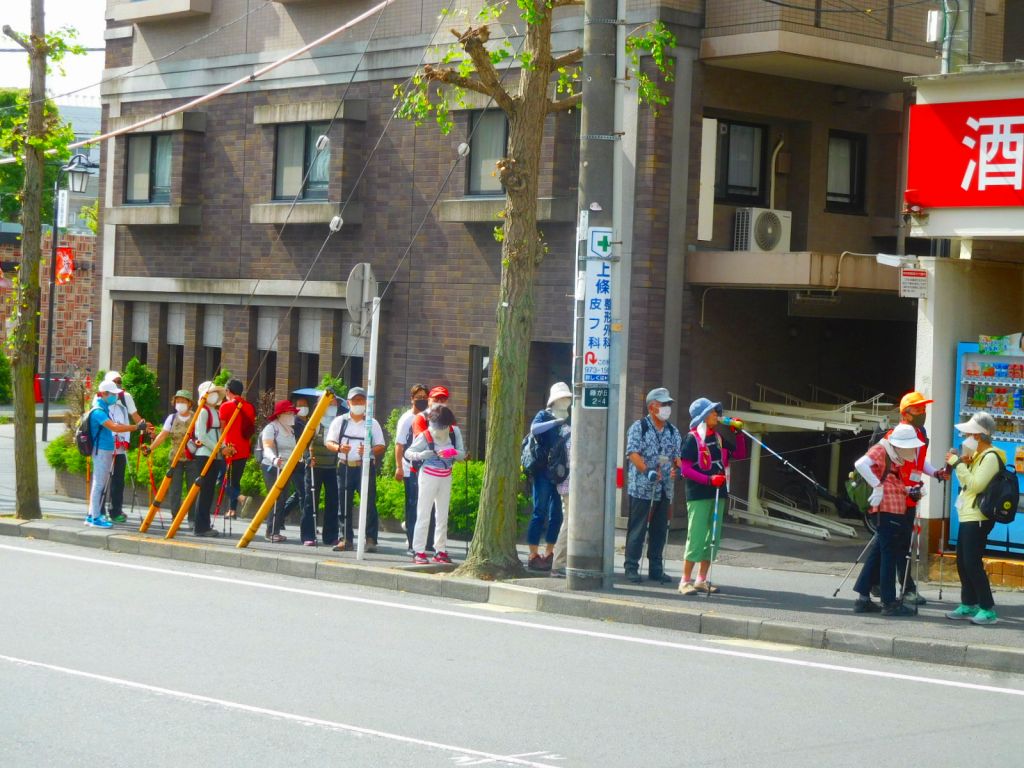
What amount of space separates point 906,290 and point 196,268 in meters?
12.5

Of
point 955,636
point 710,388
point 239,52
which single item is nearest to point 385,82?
point 239,52

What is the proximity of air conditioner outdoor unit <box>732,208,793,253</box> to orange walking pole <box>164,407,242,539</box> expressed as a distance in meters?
6.34

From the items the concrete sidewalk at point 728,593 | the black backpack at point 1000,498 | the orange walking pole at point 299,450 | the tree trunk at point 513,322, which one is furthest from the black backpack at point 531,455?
the black backpack at point 1000,498

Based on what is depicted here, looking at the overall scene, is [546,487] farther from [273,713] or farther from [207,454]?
[273,713]

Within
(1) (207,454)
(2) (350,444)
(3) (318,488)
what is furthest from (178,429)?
(2) (350,444)

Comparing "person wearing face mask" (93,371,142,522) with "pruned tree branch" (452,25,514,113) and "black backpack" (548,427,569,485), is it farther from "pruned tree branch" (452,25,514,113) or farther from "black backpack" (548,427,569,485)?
"pruned tree branch" (452,25,514,113)

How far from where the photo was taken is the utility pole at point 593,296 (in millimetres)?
12773

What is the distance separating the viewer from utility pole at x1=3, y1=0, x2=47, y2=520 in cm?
1806

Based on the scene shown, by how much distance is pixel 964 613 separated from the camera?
464 inches

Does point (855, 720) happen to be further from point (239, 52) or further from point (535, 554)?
point (239, 52)

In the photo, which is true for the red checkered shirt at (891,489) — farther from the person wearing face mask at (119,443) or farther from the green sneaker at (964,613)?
the person wearing face mask at (119,443)

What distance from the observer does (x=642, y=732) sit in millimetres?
8055

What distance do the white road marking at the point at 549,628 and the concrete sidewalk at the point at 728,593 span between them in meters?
0.60

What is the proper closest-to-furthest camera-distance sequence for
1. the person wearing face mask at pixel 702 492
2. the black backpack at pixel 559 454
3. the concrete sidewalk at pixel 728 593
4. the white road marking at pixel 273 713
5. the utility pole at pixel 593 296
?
the white road marking at pixel 273 713 → the concrete sidewalk at pixel 728 593 → the utility pole at pixel 593 296 → the person wearing face mask at pixel 702 492 → the black backpack at pixel 559 454
